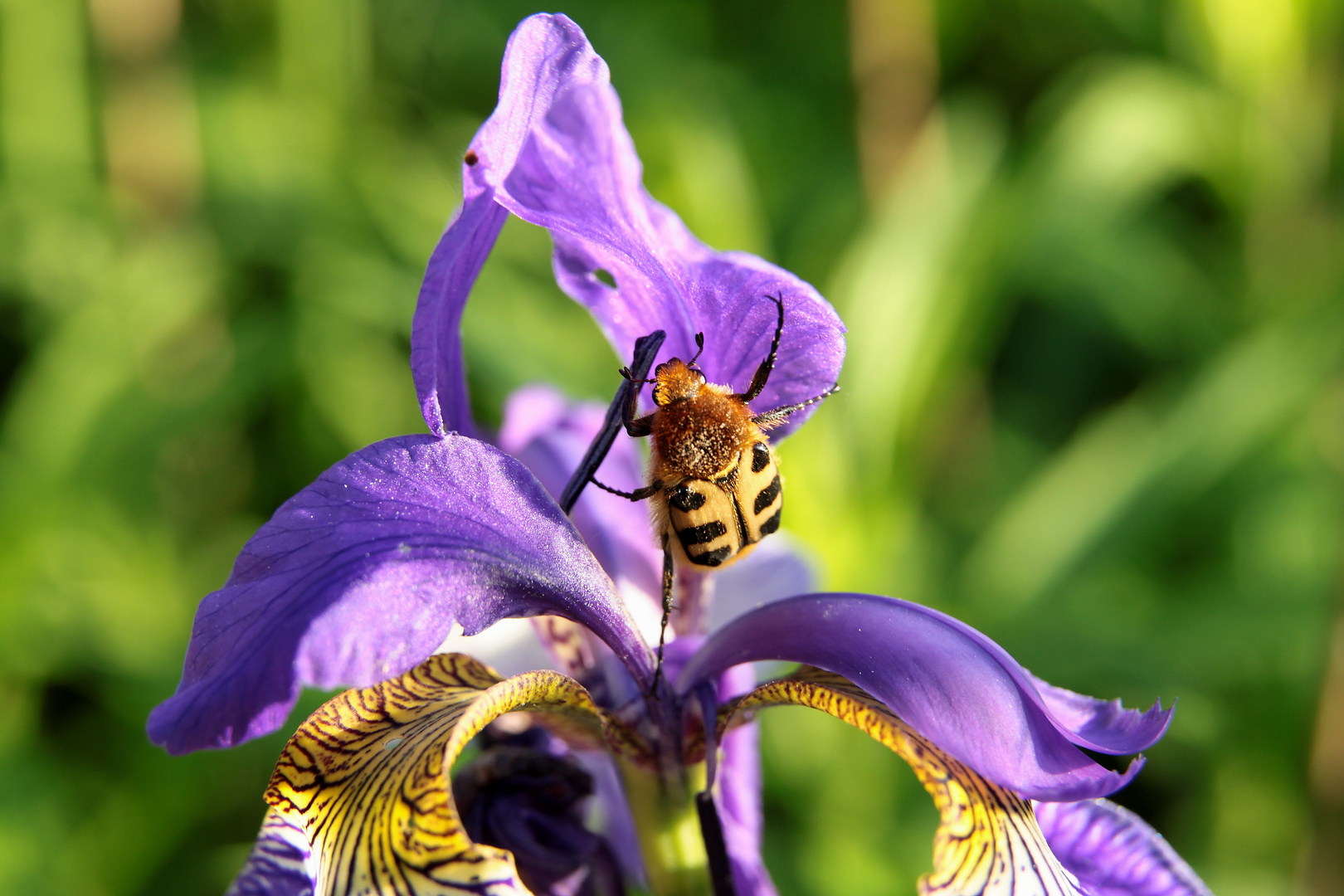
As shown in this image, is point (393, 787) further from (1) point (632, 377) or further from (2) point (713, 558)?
(1) point (632, 377)

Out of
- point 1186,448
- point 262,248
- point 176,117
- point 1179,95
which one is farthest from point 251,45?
point 1186,448

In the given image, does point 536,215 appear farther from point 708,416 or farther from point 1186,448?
point 1186,448

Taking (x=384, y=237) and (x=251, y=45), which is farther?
(x=251, y=45)

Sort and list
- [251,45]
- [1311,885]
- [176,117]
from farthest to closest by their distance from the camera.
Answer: [251,45] → [176,117] → [1311,885]

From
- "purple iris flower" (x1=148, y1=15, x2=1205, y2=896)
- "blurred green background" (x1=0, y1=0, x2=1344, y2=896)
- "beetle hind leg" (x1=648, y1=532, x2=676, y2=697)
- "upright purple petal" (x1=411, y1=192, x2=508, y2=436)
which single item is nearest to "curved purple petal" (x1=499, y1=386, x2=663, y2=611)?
"purple iris flower" (x1=148, y1=15, x2=1205, y2=896)

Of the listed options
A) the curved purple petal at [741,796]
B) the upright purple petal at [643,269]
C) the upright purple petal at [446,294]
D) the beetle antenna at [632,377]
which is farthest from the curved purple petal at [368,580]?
the curved purple petal at [741,796]

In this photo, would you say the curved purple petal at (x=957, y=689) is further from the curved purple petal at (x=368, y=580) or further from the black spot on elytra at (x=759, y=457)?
the curved purple petal at (x=368, y=580)
